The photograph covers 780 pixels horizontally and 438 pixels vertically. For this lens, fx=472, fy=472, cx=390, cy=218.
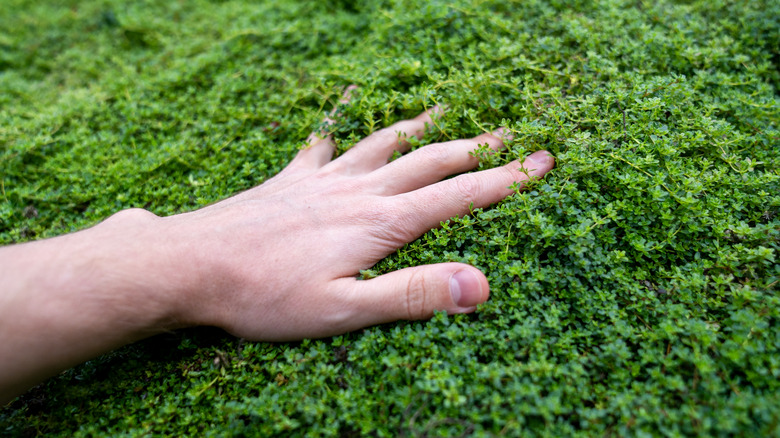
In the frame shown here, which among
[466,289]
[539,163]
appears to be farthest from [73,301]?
[539,163]

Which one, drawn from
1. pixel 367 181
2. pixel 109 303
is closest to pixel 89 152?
pixel 109 303

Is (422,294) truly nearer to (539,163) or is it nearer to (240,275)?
(240,275)

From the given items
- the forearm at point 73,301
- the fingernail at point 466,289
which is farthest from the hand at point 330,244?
the forearm at point 73,301

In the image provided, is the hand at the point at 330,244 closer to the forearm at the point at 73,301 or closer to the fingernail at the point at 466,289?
the fingernail at the point at 466,289

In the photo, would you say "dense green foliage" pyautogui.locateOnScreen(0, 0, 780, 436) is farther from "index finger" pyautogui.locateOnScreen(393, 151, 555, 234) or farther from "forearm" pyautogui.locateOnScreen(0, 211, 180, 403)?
"forearm" pyautogui.locateOnScreen(0, 211, 180, 403)

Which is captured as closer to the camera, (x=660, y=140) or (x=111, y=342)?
(x=111, y=342)

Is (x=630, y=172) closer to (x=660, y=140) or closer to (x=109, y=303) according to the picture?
(x=660, y=140)

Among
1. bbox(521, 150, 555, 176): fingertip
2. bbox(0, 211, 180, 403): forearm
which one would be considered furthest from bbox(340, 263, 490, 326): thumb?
bbox(0, 211, 180, 403): forearm

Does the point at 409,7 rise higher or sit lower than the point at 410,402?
higher
